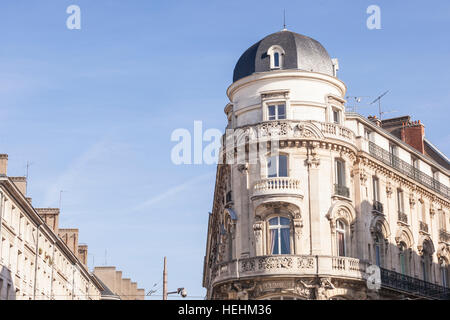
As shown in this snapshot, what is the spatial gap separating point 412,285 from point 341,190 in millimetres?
7806

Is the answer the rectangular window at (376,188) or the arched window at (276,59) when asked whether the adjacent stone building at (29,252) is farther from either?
the rectangular window at (376,188)

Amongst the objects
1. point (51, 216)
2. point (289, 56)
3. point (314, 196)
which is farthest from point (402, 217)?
point (51, 216)

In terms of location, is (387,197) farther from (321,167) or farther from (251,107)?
(251,107)

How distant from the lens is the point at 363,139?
151 feet

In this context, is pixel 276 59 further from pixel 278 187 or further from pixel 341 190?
pixel 341 190

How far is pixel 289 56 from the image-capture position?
4456cm

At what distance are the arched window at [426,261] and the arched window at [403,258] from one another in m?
2.32

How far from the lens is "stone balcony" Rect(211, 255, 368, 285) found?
40.5 metres

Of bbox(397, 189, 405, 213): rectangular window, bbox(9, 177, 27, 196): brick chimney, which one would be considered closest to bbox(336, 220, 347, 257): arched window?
bbox(397, 189, 405, 213): rectangular window

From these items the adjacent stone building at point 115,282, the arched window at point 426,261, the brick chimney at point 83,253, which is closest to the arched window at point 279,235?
the arched window at point 426,261

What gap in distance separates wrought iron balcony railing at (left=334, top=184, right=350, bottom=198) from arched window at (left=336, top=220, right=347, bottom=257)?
54.4 inches

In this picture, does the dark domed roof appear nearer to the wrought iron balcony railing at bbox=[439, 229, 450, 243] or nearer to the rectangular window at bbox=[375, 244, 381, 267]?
the rectangular window at bbox=[375, 244, 381, 267]
